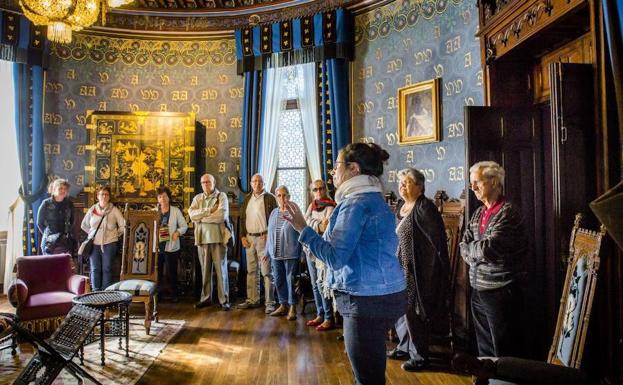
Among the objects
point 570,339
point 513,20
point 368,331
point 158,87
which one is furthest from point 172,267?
point 570,339

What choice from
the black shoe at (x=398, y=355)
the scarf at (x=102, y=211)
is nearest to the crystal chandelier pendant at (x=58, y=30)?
the scarf at (x=102, y=211)

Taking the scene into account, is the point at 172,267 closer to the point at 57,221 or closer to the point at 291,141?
the point at 57,221

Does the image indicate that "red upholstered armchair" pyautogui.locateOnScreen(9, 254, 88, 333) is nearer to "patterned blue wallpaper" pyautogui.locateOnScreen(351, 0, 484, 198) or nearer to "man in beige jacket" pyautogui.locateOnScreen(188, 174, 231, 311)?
"man in beige jacket" pyautogui.locateOnScreen(188, 174, 231, 311)

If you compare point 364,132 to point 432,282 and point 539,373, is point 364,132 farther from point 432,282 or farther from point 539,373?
point 539,373

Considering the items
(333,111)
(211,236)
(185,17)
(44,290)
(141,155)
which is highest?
(185,17)

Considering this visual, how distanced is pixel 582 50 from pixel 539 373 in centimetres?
277

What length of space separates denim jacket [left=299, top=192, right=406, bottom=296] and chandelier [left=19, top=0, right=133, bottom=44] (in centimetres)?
369

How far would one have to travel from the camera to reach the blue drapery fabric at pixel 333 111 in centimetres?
656

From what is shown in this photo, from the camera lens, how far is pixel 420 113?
5621 millimetres

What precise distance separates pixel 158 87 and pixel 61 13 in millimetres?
3159

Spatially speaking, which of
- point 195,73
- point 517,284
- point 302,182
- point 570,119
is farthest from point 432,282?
point 195,73

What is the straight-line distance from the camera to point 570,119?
112 inches

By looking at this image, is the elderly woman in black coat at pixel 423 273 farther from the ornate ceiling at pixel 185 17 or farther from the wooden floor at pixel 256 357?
the ornate ceiling at pixel 185 17

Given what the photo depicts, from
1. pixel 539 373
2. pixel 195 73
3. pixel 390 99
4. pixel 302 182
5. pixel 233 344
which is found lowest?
pixel 233 344
